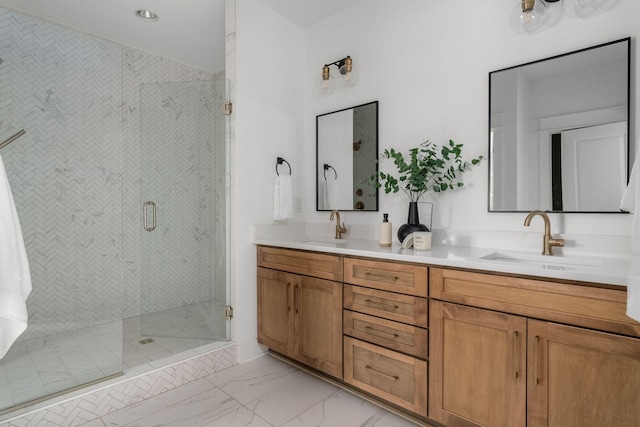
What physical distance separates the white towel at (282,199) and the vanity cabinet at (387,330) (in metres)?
0.88

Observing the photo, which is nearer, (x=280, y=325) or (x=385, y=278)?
(x=385, y=278)

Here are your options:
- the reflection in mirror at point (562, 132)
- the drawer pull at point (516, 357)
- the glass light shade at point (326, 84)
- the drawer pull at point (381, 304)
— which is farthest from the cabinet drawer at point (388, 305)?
the glass light shade at point (326, 84)

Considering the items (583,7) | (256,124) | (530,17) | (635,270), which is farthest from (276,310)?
(583,7)

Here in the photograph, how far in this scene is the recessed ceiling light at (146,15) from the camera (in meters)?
2.64

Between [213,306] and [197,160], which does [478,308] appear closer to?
[213,306]

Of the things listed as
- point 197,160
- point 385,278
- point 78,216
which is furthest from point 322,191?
point 78,216

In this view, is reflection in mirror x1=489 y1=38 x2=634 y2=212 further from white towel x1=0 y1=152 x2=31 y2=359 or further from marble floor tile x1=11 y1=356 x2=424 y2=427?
white towel x1=0 y1=152 x2=31 y2=359

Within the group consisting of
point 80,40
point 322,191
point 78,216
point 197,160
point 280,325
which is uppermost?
point 80,40

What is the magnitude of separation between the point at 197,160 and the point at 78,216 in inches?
50.0

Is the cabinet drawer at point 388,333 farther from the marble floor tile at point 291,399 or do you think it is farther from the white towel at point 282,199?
the white towel at point 282,199

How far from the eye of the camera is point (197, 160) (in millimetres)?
2650

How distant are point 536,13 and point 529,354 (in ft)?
5.50

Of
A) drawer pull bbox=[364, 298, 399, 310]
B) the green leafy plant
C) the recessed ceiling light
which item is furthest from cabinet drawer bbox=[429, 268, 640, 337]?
the recessed ceiling light

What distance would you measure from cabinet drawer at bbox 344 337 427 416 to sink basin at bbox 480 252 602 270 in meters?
0.66
